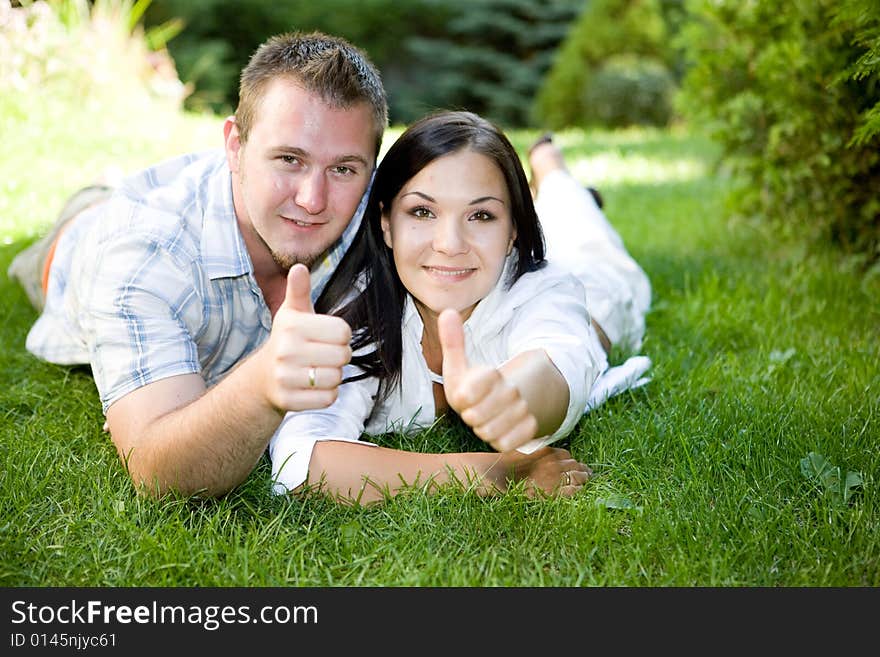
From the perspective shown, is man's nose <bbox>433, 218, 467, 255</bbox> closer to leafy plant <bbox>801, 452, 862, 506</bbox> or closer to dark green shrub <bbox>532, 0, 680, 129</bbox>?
leafy plant <bbox>801, 452, 862, 506</bbox>

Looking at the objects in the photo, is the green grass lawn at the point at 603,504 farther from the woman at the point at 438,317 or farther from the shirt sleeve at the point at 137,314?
the shirt sleeve at the point at 137,314

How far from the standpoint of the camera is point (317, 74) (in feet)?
8.29

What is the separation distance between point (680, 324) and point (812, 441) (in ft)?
4.36

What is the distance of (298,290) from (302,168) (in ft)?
2.74

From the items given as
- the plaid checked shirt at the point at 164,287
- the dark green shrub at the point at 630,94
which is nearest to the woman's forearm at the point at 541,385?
the plaid checked shirt at the point at 164,287

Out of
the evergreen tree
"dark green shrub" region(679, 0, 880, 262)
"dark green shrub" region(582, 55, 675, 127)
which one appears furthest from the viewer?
the evergreen tree

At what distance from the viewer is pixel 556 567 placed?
82.3 inches

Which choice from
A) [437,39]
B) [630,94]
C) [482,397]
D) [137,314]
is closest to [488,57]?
[437,39]

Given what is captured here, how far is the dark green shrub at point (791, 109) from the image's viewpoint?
402cm

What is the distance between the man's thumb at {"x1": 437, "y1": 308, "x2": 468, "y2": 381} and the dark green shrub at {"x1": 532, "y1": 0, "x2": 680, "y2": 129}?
10.5m

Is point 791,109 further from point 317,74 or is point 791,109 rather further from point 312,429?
point 312,429

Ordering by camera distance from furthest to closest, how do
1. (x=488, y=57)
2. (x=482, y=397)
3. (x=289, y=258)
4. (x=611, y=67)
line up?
(x=488, y=57), (x=611, y=67), (x=289, y=258), (x=482, y=397)

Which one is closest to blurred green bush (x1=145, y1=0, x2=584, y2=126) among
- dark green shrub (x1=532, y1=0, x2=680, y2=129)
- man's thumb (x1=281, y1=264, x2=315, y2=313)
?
dark green shrub (x1=532, y1=0, x2=680, y2=129)

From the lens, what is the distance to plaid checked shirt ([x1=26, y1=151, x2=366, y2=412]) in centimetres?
245
